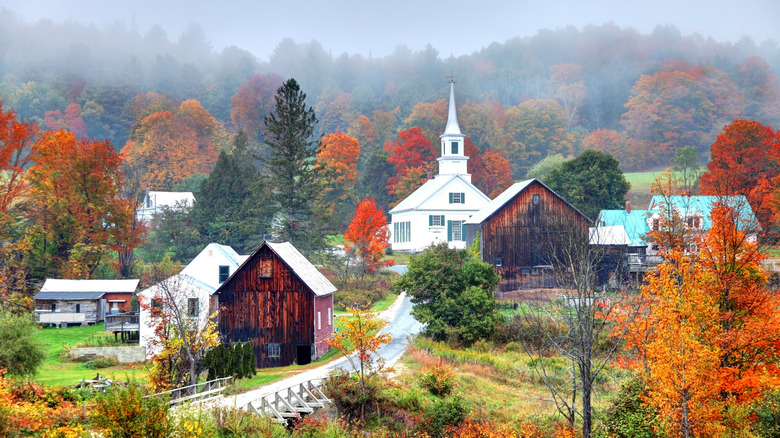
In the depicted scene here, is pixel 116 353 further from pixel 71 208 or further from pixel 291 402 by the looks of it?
pixel 71 208

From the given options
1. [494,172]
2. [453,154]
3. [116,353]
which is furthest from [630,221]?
[494,172]

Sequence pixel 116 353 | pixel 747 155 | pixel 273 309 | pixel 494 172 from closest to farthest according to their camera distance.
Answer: pixel 273 309 → pixel 116 353 → pixel 747 155 → pixel 494 172

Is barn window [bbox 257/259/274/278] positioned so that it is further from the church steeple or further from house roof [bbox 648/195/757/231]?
the church steeple

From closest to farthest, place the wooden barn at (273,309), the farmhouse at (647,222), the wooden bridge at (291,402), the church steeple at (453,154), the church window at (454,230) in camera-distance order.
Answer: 1. the wooden bridge at (291,402)
2. the wooden barn at (273,309)
3. the farmhouse at (647,222)
4. the church window at (454,230)
5. the church steeple at (453,154)

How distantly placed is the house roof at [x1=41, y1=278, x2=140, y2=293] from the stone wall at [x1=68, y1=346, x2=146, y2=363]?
1112 cm

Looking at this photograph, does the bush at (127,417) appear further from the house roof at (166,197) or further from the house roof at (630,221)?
the house roof at (166,197)

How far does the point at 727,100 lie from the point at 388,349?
10523 cm

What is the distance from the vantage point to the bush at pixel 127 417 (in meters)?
14.7

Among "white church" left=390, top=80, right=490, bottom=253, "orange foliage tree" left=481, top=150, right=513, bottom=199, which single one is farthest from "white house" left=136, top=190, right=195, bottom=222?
"orange foliage tree" left=481, top=150, right=513, bottom=199

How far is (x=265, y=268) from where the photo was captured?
1513 inches

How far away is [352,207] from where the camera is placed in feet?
297

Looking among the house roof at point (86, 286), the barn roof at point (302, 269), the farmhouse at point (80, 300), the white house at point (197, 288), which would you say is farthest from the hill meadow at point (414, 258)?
the barn roof at point (302, 269)

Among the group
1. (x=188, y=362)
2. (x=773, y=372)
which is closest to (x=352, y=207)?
(x=188, y=362)

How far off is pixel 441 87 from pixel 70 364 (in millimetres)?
137802
